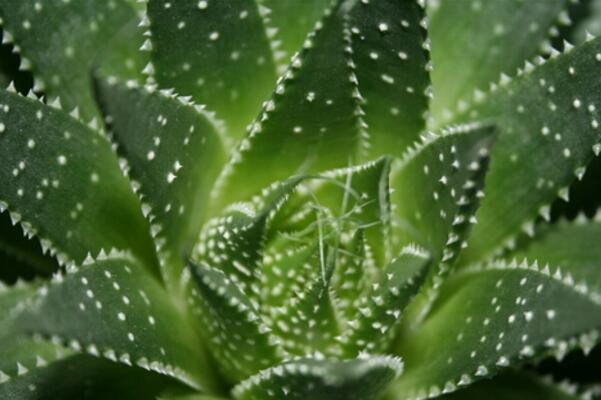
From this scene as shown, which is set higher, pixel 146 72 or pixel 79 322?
pixel 146 72

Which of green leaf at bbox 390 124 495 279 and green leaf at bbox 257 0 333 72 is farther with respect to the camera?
green leaf at bbox 257 0 333 72

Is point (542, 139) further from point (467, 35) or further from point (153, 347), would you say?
point (153, 347)

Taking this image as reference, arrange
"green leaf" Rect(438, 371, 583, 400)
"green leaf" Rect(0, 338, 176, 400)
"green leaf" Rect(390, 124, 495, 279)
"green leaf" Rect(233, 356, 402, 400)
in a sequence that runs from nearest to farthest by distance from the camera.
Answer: "green leaf" Rect(233, 356, 402, 400) → "green leaf" Rect(390, 124, 495, 279) → "green leaf" Rect(0, 338, 176, 400) → "green leaf" Rect(438, 371, 583, 400)

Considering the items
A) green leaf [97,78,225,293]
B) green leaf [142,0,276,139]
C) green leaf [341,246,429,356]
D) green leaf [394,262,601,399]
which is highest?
green leaf [142,0,276,139]

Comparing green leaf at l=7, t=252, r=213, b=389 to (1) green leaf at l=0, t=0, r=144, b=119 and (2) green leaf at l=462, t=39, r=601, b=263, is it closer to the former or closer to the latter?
(1) green leaf at l=0, t=0, r=144, b=119

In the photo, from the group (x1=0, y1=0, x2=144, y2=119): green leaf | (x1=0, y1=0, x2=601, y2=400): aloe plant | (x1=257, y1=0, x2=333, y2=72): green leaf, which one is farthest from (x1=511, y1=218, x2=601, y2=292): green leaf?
(x1=0, y1=0, x2=144, y2=119): green leaf

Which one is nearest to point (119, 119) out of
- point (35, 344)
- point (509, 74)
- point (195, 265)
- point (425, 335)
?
point (195, 265)

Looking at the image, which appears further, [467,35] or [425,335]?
[467,35]
